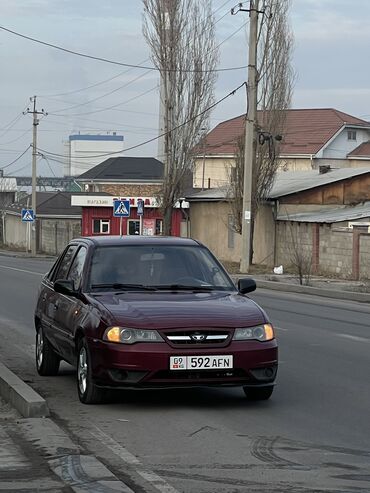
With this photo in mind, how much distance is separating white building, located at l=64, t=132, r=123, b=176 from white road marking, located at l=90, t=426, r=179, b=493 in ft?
521

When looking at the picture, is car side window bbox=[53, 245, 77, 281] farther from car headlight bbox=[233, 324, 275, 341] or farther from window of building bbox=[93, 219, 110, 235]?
window of building bbox=[93, 219, 110, 235]

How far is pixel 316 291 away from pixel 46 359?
57.0 feet

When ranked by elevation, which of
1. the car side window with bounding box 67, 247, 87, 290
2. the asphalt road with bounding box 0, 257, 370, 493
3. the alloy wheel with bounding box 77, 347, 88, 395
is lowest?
the asphalt road with bounding box 0, 257, 370, 493

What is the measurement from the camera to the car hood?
28.9 feet

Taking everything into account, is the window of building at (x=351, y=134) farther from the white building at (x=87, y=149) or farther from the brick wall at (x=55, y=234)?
the white building at (x=87, y=149)

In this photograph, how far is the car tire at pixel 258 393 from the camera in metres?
9.52

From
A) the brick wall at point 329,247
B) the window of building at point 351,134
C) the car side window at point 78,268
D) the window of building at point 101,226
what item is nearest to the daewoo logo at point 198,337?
the car side window at point 78,268

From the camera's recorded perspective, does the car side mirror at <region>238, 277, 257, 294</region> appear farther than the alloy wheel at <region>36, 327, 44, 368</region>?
No

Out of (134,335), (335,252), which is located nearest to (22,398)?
(134,335)

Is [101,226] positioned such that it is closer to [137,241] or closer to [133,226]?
[133,226]

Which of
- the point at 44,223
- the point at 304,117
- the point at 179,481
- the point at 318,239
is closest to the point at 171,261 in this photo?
the point at 179,481

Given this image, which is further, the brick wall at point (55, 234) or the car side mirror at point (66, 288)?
the brick wall at point (55, 234)

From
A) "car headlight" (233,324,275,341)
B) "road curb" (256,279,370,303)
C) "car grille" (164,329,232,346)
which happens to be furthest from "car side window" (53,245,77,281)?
"road curb" (256,279,370,303)

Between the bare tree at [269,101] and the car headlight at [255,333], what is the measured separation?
30476mm
